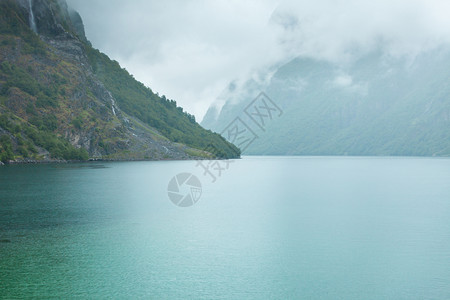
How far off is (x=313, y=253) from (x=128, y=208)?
3017cm

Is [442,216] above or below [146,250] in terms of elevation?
above

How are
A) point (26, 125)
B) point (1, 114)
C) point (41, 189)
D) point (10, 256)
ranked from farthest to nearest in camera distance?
point (26, 125) < point (1, 114) < point (41, 189) < point (10, 256)

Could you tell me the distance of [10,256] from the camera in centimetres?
2838

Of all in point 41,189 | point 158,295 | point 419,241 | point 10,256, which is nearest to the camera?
point 158,295

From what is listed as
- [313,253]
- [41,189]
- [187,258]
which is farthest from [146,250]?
[41,189]

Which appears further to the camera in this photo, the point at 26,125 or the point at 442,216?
the point at 26,125

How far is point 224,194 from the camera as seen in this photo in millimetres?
71875

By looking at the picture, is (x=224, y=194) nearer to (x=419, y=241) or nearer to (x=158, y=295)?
(x=419, y=241)

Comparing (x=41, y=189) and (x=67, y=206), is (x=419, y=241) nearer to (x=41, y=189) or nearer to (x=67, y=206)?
(x=67, y=206)

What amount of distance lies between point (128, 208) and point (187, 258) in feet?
85.1

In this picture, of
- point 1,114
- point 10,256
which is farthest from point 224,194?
point 1,114

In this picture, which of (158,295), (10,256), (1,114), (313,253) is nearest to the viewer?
(158,295)

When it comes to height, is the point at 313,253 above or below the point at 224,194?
below

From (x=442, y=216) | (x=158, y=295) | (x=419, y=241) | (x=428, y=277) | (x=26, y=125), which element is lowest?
(x=158, y=295)
